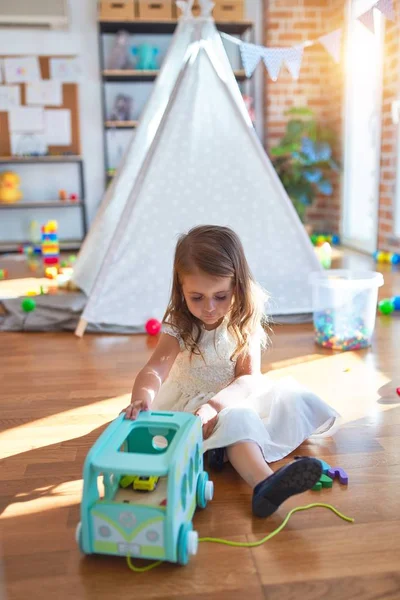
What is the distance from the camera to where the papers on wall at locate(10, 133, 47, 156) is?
5.46m

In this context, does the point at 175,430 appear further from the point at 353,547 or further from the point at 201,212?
the point at 201,212

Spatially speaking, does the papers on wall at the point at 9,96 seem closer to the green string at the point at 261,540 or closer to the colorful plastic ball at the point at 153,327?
the colorful plastic ball at the point at 153,327

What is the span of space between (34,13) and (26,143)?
43.7 inches

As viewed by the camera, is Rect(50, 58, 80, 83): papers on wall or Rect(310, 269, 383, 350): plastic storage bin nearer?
Rect(310, 269, 383, 350): plastic storage bin

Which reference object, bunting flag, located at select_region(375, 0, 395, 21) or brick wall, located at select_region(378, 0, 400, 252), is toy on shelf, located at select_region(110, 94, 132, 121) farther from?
bunting flag, located at select_region(375, 0, 395, 21)

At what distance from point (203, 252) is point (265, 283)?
1.47 m

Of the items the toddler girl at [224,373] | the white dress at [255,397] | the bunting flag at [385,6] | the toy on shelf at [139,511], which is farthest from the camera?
the bunting flag at [385,6]

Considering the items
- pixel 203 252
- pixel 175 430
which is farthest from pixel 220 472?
pixel 203 252

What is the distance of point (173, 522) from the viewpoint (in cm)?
100

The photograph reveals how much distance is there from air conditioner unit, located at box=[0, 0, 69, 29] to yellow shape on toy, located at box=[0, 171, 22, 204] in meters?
1.32

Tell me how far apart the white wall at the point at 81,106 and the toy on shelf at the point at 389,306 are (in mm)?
3487

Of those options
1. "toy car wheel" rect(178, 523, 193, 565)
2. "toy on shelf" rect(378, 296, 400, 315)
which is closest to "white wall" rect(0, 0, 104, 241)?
"toy on shelf" rect(378, 296, 400, 315)

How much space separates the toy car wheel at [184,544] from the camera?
1029 mm

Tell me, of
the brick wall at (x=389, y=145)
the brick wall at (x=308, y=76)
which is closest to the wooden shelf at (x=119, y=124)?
the brick wall at (x=308, y=76)
